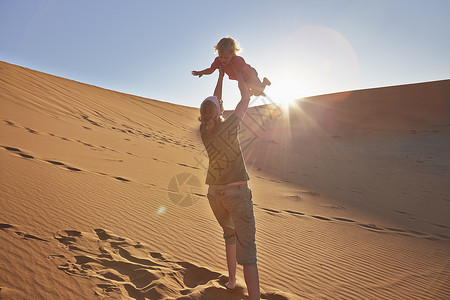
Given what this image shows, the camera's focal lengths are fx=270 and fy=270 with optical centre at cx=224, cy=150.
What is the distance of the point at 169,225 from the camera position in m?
3.96

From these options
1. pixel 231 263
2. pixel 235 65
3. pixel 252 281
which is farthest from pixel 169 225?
pixel 235 65

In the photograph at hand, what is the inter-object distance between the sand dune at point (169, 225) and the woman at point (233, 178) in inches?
27.8

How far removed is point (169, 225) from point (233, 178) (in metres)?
2.34

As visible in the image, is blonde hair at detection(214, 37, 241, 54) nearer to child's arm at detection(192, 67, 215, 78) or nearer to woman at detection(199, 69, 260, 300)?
woman at detection(199, 69, 260, 300)

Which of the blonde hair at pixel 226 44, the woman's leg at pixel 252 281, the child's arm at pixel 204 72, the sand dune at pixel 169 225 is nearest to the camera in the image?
the woman's leg at pixel 252 281

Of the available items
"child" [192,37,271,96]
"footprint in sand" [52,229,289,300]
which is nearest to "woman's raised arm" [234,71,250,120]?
"child" [192,37,271,96]

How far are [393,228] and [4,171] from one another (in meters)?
6.87

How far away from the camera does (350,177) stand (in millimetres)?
11078

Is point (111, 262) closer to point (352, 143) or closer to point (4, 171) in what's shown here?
point (4, 171)

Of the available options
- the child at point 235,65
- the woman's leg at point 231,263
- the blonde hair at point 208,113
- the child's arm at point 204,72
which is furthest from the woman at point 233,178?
the child's arm at point 204,72

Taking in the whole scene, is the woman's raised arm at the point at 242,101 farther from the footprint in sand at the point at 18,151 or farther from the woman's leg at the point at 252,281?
the footprint in sand at the point at 18,151

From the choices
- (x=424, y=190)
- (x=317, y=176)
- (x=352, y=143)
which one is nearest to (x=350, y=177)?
(x=317, y=176)

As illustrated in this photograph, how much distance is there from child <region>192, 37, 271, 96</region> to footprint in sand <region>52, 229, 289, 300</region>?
182 centimetres

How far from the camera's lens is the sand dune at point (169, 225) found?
2.41m
